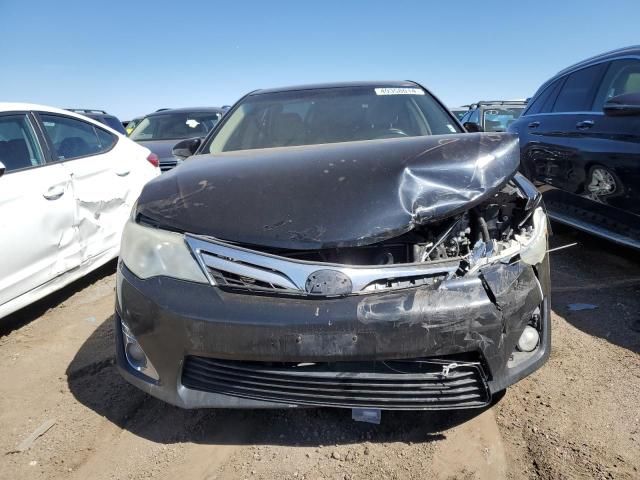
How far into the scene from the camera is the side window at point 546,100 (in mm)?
4586

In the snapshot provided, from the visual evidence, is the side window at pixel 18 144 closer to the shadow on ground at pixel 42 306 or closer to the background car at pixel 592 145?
the shadow on ground at pixel 42 306

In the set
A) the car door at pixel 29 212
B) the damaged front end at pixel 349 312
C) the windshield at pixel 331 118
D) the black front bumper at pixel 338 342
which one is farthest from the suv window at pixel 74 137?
the black front bumper at pixel 338 342

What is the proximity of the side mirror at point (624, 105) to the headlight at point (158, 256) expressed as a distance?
291 centimetres

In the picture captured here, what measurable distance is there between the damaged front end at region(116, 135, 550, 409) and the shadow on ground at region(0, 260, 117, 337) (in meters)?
1.93

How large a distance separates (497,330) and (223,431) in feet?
3.99

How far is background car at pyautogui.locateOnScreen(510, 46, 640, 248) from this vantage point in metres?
3.11

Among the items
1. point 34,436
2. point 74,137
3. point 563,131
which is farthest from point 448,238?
point 74,137

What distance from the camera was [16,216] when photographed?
114 inches


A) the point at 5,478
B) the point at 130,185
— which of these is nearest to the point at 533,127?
the point at 130,185

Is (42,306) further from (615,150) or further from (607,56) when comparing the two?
(607,56)

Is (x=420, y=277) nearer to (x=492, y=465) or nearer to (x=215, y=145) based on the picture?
(x=492, y=465)

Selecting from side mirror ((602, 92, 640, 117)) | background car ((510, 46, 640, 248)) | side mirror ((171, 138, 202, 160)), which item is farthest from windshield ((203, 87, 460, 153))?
background car ((510, 46, 640, 248))

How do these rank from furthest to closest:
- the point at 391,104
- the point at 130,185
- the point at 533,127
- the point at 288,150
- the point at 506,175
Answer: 1. the point at 533,127
2. the point at 130,185
3. the point at 391,104
4. the point at 288,150
5. the point at 506,175

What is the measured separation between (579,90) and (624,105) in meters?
1.25
